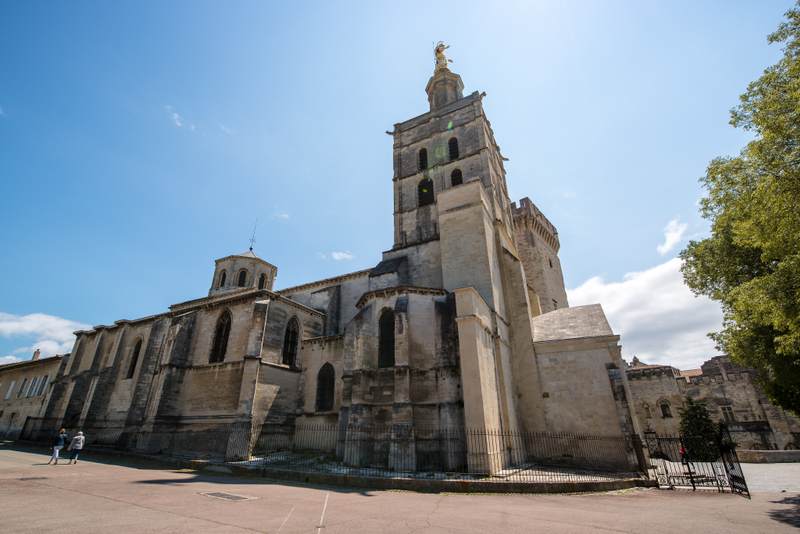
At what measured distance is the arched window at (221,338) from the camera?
62.7ft

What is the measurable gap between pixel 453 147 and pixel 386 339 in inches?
622

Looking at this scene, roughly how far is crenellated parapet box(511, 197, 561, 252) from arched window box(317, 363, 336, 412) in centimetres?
1815

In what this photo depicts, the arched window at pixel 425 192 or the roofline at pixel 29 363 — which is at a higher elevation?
the arched window at pixel 425 192

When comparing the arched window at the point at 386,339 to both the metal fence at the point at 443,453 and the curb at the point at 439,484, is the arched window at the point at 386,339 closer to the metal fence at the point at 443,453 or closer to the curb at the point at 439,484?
the metal fence at the point at 443,453

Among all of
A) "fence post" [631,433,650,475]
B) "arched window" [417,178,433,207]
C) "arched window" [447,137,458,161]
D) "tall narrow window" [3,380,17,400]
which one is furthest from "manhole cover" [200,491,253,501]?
"tall narrow window" [3,380,17,400]

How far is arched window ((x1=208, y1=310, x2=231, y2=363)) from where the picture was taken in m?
19.1

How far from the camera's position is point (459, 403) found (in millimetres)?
13367

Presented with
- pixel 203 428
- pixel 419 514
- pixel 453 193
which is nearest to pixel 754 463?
pixel 453 193

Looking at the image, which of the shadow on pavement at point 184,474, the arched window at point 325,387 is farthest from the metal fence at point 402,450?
the arched window at point 325,387

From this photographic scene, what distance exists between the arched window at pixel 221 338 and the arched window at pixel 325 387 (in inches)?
217

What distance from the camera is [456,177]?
24219mm

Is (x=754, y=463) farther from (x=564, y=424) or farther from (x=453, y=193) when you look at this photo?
(x=453, y=193)

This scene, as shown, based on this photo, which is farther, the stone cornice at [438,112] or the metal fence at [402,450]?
the stone cornice at [438,112]

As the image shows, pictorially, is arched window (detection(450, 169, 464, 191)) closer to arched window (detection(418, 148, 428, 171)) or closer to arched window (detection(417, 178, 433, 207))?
arched window (detection(417, 178, 433, 207))
